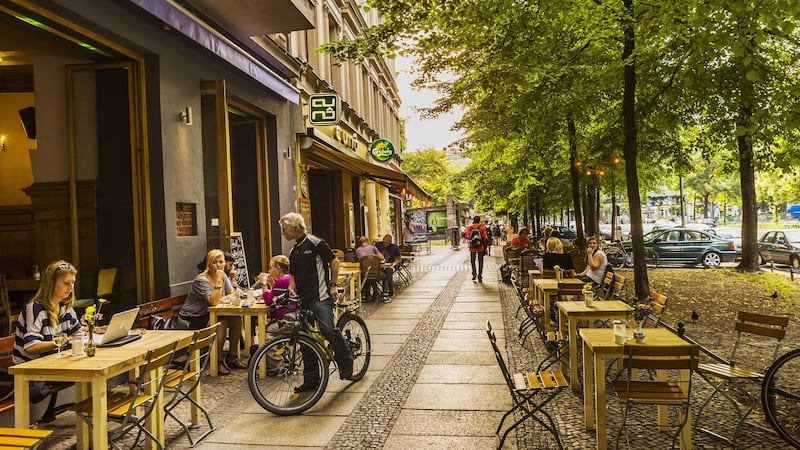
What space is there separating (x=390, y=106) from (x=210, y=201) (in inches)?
853

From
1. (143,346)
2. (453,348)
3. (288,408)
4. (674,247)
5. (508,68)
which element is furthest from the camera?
(674,247)

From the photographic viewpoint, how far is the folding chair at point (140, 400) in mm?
3984

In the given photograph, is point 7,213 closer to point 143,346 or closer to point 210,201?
point 210,201

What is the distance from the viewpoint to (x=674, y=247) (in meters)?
19.1

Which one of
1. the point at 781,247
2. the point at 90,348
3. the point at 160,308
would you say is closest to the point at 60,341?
the point at 90,348

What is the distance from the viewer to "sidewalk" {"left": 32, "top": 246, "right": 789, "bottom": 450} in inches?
175

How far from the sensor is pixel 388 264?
43.1 ft

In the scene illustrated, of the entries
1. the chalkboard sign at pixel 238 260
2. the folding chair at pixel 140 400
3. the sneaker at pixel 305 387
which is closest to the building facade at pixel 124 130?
the chalkboard sign at pixel 238 260

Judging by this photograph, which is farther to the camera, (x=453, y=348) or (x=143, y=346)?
(x=453, y=348)

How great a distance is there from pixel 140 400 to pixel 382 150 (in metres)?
16.7

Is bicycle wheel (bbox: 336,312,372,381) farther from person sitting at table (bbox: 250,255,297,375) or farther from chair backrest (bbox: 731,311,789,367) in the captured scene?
chair backrest (bbox: 731,311,789,367)

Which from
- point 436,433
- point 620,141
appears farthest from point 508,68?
point 436,433

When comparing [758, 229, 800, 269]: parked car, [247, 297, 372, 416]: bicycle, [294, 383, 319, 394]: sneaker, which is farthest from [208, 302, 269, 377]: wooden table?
[758, 229, 800, 269]: parked car

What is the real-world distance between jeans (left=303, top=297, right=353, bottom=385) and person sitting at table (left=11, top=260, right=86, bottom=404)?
2102mm
